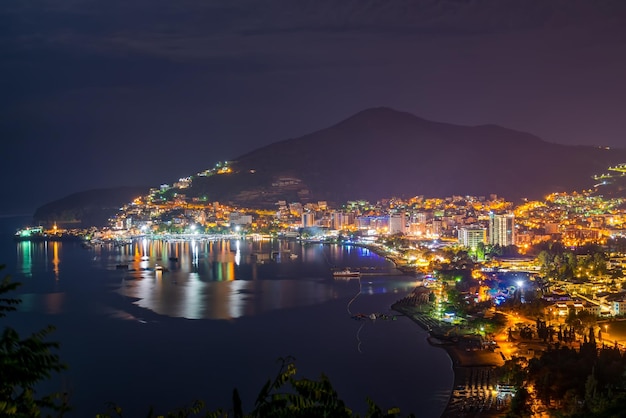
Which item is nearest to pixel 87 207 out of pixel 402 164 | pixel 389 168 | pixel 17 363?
pixel 389 168

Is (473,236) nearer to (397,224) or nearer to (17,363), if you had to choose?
(397,224)

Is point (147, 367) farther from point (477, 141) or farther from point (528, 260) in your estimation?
point (477, 141)

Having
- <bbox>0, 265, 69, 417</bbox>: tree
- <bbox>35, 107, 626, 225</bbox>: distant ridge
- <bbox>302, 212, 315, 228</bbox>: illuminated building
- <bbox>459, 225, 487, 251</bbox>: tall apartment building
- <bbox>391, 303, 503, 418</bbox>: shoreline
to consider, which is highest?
<bbox>35, 107, 626, 225</bbox>: distant ridge

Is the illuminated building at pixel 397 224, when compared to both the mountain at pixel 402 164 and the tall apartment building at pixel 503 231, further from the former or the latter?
the mountain at pixel 402 164

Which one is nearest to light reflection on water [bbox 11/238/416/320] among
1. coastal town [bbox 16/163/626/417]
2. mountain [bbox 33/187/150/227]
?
coastal town [bbox 16/163/626/417]

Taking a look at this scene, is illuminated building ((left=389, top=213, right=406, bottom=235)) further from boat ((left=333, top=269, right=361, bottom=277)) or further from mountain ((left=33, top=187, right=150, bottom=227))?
mountain ((left=33, top=187, right=150, bottom=227))
